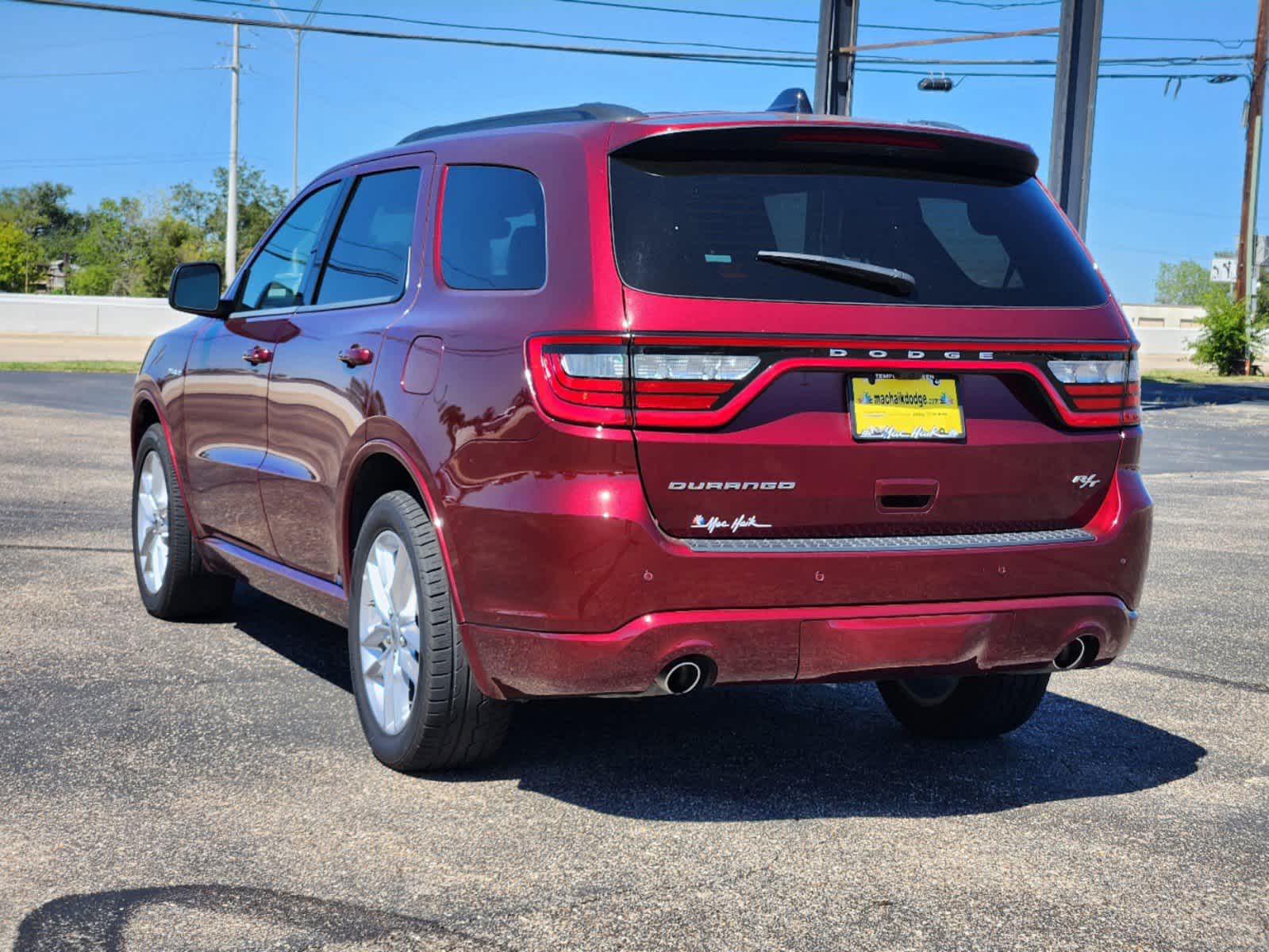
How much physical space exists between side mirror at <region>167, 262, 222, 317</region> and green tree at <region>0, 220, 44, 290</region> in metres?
91.6

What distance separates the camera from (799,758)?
496 cm

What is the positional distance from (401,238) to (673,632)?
5.67 ft

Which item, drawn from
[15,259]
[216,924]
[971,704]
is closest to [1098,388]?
[971,704]

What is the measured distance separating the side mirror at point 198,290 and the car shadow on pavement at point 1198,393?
23.0m

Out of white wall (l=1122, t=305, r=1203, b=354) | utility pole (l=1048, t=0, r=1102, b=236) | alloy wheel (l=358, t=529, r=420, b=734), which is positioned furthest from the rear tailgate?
white wall (l=1122, t=305, r=1203, b=354)

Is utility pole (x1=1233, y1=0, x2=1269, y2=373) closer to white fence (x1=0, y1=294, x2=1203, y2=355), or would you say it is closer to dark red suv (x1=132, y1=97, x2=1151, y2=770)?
white fence (x1=0, y1=294, x2=1203, y2=355)

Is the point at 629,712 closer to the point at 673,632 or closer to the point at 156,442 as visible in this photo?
the point at 673,632

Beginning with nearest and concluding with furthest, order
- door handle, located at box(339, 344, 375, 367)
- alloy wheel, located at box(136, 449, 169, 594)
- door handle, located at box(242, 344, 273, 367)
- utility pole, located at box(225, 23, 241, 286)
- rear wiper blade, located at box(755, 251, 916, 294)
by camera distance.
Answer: rear wiper blade, located at box(755, 251, 916, 294)
door handle, located at box(339, 344, 375, 367)
door handle, located at box(242, 344, 273, 367)
alloy wheel, located at box(136, 449, 169, 594)
utility pole, located at box(225, 23, 241, 286)

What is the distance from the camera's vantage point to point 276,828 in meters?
4.15

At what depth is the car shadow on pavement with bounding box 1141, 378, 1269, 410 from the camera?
93.9 feet

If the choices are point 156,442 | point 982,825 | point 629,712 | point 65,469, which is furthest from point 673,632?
point 65,469

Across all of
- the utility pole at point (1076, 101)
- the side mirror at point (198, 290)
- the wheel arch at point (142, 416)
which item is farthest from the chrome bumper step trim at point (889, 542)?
the utility pole at point (1076, 101)

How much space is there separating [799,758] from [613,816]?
848 millimetres

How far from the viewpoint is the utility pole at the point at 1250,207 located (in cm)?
4056
